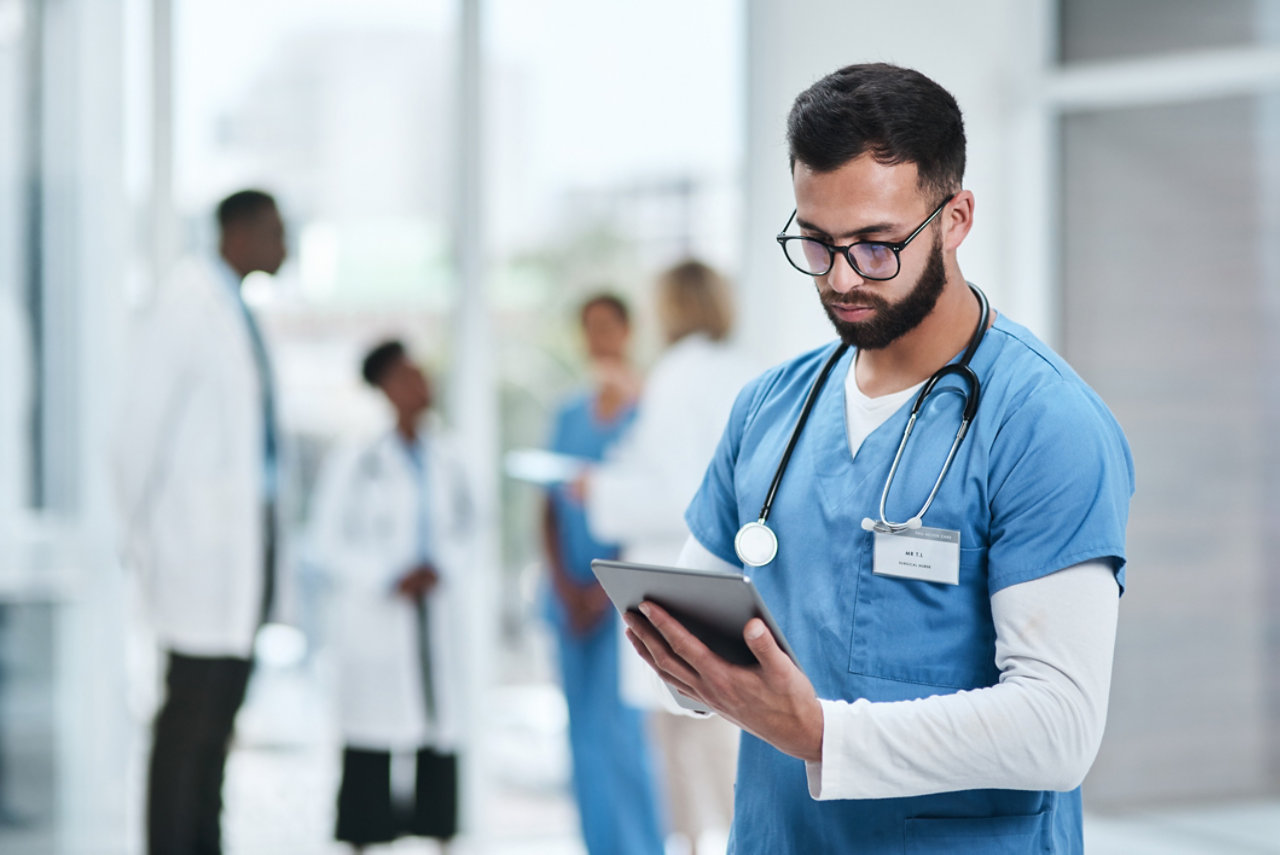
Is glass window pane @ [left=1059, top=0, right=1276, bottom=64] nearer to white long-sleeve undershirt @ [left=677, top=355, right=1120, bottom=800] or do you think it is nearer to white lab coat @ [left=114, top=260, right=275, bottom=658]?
white lab coat @ [left=114, top=260, right=275, bottom=658]

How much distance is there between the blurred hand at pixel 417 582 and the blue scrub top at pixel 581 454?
35 centimetres

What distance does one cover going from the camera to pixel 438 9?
147 inches

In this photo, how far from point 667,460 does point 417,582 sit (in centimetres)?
75

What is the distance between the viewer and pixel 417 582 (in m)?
3.23

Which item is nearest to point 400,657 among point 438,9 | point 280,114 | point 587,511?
point 587,511

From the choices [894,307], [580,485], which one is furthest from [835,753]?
[580,485]

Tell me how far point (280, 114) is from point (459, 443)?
3.55 ft

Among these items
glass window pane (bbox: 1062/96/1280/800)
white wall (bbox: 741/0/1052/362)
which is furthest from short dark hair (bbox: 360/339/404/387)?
glass window pane (bbox: 1062/96/1280/800)

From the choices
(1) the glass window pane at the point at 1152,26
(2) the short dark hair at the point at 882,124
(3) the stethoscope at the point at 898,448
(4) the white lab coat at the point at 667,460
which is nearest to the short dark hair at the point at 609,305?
(4) the white lab coat at the point at 667,460

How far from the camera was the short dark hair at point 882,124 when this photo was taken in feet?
3.75

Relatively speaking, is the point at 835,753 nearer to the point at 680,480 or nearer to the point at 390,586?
the point at 680,480

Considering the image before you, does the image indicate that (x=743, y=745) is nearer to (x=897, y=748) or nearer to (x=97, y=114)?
(x=897, y=748)

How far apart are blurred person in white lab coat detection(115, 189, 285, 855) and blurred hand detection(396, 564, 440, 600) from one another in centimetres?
44

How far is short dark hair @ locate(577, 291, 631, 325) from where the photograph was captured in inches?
138
